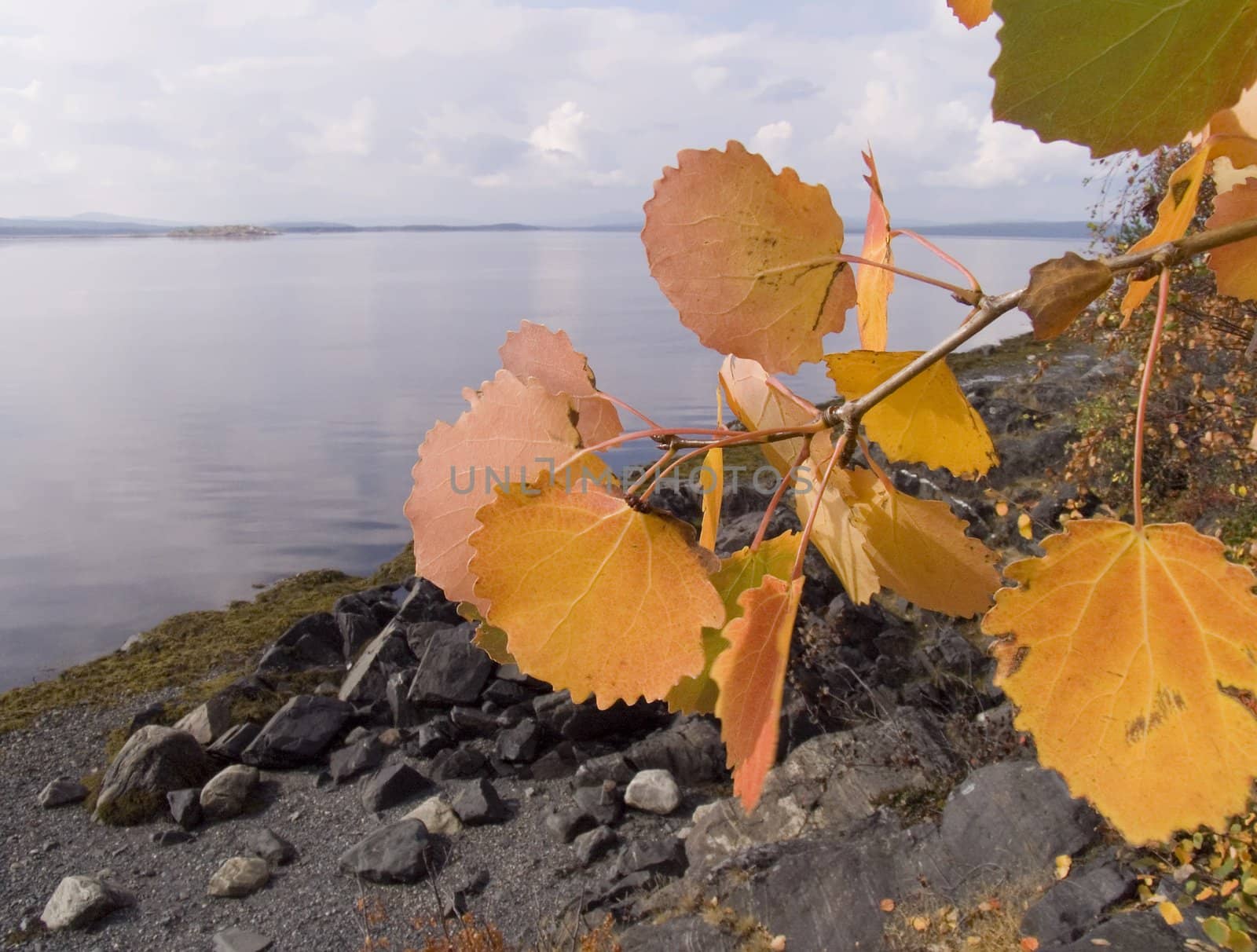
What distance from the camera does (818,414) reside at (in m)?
0.24

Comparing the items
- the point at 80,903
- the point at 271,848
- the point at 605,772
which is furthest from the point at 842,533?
the point at 80,903

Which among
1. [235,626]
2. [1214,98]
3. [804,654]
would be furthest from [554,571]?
[235,626]

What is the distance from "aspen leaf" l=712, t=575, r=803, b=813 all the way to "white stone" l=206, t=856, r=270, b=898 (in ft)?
13.7

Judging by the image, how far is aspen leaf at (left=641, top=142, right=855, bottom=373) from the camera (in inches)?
9.0

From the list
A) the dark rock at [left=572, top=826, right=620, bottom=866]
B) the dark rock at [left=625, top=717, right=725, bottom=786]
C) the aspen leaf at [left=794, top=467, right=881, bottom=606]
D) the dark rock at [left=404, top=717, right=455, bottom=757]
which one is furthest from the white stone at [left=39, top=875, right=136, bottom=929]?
the aspen leaf at [left=794, top=467, right=881, bottom=606]

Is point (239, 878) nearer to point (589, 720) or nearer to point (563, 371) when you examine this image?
point (589, 720)

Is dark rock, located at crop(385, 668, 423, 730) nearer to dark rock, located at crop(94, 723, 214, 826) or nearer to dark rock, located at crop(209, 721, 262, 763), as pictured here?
dark rock, located at crop(209, 721, 262, 763)

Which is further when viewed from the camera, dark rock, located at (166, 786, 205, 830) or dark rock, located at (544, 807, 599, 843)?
dark rock, located at (166, 786, 205, 830)

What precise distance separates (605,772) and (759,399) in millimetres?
4128

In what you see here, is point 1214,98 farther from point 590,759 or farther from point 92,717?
point 92,717

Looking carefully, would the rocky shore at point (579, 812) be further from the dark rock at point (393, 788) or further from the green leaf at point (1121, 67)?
the green leaf at point (1121, 67)

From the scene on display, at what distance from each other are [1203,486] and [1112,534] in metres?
4.44

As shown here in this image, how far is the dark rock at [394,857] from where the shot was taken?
3.61m

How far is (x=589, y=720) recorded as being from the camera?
4.45m
